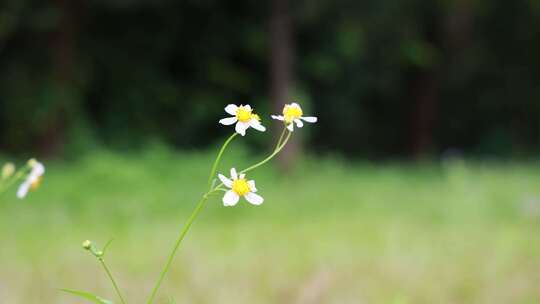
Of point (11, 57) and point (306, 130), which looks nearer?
point (11, 57)

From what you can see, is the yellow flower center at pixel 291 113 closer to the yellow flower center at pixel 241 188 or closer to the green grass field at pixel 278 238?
the yellow flower center at pixel 241 188

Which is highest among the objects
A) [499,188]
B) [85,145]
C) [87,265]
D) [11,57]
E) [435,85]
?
[435,85]

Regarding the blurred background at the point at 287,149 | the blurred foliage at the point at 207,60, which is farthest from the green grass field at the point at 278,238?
the blurred foliage at the point at 207,60

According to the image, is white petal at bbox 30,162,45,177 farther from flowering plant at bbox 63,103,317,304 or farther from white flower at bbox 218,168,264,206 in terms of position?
white flower at bbox 218,168,264,206

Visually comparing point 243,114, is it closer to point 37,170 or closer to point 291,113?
point 291,113

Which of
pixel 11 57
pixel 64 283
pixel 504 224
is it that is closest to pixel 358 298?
pixel 64 283

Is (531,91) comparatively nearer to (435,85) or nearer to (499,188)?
(435,85)

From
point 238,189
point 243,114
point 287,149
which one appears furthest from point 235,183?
point 287,149
